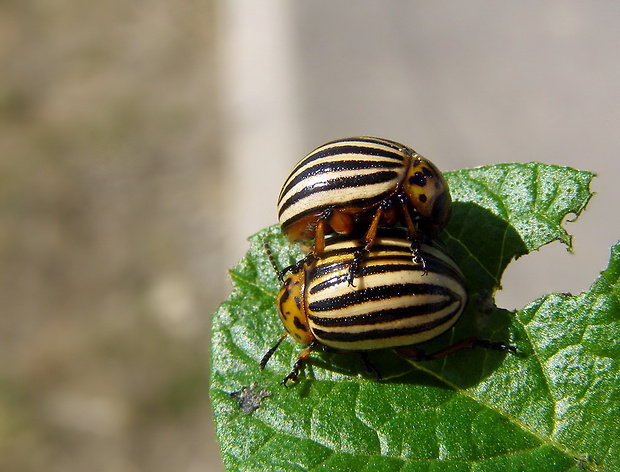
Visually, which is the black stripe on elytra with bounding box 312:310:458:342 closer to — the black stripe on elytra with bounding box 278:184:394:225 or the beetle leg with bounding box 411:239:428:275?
the beetle leg with bounding box 411:239:428:275

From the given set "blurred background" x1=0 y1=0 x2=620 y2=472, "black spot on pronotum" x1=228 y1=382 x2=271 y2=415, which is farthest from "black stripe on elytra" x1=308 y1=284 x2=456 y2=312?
"blurred background" x1=0 y1=0 x2=620 y2=472

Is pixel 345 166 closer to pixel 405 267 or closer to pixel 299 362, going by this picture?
pixel 405 267

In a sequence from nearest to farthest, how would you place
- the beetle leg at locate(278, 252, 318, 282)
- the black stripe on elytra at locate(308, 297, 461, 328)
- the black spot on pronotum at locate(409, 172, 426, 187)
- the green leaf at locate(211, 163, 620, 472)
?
the green leaf at locate(211, 163, 620, 472), the black stripe on elytra at locate(308, 297, 461, 328), the black spot on pronotum at locate(409, 172, 426, 187), the beetle leg at locate(278, 252, 318, 282)

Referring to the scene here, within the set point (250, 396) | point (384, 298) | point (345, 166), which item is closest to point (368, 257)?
point (384, 298)

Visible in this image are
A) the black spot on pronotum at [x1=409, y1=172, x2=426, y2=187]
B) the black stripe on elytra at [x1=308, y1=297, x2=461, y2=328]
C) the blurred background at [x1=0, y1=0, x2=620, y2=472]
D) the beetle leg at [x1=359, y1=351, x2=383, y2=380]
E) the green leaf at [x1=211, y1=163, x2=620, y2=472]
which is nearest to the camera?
the green leaf at [x1=211, y1=163, x2=620, y2=472]

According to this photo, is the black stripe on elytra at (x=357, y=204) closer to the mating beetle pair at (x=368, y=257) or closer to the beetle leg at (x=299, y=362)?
the mating beetle pair at (x=368, y=257)

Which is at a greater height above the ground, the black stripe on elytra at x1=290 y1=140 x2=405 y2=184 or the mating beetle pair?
the black stripe on elytra at x1=290 y1=140 x2=405 y2=184

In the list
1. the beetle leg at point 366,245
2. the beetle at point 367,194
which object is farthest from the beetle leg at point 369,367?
the beetle at point 367,194
